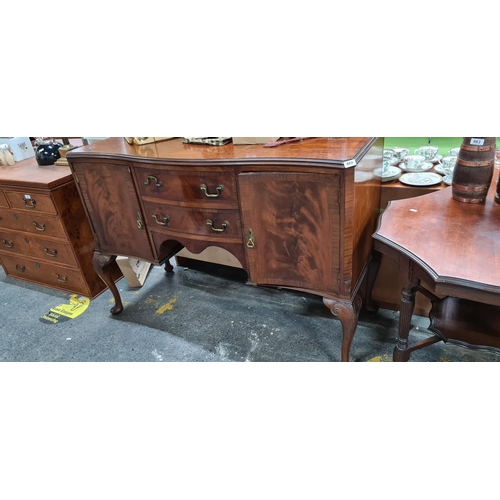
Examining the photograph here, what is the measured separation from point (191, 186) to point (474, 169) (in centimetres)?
94

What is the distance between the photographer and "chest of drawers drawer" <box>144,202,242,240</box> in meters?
1.32

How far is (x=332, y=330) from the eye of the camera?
1.76 m

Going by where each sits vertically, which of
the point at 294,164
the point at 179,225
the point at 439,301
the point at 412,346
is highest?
the point at 294,164

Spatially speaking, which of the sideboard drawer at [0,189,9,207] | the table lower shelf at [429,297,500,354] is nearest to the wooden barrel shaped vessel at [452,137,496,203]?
the table lower shelf at [429,297,500,354]

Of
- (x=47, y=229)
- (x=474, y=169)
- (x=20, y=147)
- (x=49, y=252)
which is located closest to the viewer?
(x=474, y=169)

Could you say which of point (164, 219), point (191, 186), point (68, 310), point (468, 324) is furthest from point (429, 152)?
point (68, 310)

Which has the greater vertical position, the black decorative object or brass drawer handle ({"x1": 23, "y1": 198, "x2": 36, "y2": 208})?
the black decorative object

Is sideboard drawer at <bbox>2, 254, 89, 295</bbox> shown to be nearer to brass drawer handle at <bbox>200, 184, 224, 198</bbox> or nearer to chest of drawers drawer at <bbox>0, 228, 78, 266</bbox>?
chest of drawers drawer at <bbox>0, 228, 78, 266</bbox>

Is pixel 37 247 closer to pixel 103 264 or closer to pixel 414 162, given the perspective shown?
pixel 103 264

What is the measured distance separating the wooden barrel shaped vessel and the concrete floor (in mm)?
731

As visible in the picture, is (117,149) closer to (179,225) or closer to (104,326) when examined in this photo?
(179,225)

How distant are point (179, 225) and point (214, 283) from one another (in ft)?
2.79

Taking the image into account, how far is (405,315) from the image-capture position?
3.97 ft
